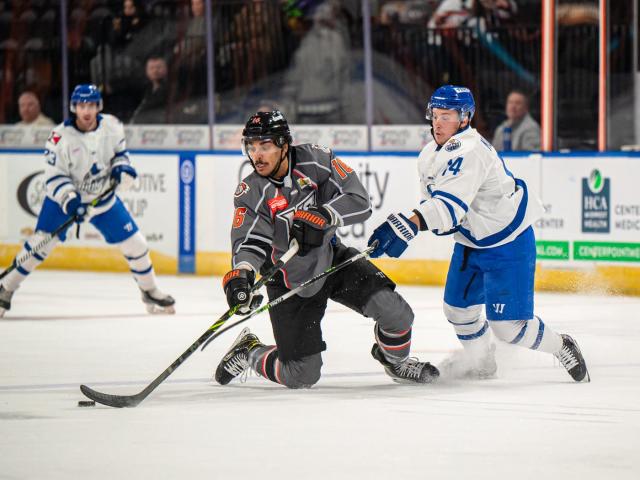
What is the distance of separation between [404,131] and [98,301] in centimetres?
245

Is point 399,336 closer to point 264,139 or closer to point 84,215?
point 264,139

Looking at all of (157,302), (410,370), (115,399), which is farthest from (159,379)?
(157,302)

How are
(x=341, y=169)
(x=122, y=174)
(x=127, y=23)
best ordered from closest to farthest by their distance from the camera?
(x=341, y=169) < (x=122, y=174) < (x=127, y=23)

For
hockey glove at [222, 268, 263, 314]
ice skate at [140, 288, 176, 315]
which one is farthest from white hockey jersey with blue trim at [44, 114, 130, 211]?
hockey glove at [222, 268, 263, 314]

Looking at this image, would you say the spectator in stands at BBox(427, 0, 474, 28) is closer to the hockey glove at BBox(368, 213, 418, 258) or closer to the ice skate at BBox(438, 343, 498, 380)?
the ice skate at BBox(438, 343, 498, 380)

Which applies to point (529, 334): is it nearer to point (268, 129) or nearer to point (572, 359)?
point (572, 359)

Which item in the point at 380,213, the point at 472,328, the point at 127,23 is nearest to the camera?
the point at 472,328

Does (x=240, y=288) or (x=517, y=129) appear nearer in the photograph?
(x=240, y=288)

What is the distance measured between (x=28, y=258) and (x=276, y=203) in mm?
3113

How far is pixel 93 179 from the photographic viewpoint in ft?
25.4

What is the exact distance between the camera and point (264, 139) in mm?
4988

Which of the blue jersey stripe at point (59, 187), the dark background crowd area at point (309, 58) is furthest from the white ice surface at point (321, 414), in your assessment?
the dark background crowd area at point (309, 58)

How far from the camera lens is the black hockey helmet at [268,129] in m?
4.97

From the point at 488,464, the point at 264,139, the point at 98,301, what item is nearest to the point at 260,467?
the point at 488,464
